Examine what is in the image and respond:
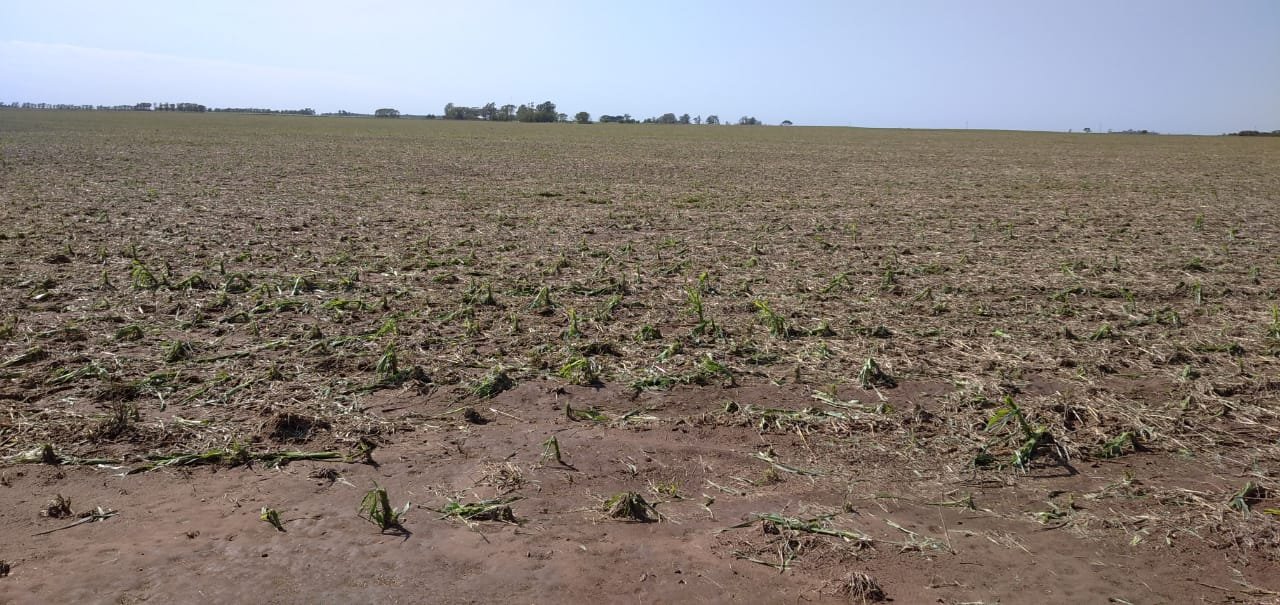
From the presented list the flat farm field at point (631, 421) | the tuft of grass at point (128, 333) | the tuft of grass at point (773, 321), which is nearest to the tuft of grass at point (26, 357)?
the flat farm field at point (631, 421)

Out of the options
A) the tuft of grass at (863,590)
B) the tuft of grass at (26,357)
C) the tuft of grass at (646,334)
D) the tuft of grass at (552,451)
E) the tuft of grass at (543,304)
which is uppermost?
the tuft of grass at (543,304)

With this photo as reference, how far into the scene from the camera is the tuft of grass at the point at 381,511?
4.13 meters

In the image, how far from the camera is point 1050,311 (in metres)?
8.66

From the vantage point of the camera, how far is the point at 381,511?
4.26 meters

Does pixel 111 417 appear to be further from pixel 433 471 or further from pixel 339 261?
pixel 339 261

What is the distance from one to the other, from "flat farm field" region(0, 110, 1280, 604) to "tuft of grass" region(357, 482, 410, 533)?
0.02 meters

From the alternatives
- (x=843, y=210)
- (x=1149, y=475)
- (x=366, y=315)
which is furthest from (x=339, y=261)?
(x=843, y=210)

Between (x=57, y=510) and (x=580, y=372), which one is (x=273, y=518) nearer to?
(x=57, y=510)

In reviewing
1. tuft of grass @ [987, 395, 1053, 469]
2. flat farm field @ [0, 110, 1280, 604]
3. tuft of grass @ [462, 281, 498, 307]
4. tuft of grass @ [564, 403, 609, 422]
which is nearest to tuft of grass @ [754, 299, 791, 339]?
flat farm field @ [0, 110, 1280, 604]

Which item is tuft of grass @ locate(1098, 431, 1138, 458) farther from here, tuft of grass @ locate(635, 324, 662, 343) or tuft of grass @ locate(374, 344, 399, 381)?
tuft of grass @ locate(374, 344, 399, 381)

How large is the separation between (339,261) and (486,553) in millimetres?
7969

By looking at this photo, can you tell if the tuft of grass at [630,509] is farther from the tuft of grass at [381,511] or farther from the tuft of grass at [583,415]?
the tuft of grass at [583,415]

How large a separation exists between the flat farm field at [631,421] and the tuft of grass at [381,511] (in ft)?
0.07

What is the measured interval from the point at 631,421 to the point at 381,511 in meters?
1.96
